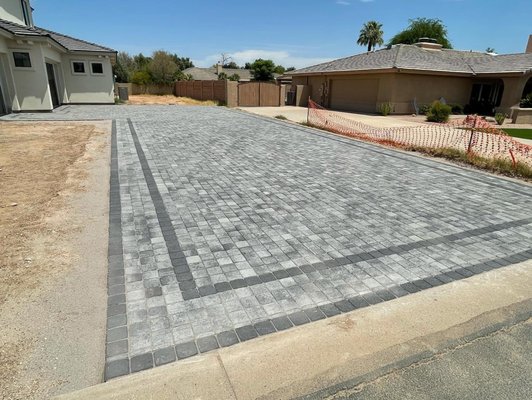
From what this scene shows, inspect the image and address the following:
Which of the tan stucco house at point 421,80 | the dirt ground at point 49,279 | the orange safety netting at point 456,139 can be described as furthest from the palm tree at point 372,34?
the dirt ground at point 49,279

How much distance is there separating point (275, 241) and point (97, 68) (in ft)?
82.9

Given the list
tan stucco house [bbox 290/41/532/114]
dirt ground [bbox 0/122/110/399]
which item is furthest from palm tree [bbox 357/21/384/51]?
Result: dirt ground [bbox 0/122/110/399]

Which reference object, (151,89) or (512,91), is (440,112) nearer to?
(512,91)

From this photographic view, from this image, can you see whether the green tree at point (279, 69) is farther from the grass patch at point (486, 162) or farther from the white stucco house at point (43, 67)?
the grass patch at point (486, 162)

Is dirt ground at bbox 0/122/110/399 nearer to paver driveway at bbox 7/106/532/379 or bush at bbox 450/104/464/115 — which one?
paver driveway at bbox 7/106/532/379

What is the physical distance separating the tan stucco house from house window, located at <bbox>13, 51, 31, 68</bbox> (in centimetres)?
2047

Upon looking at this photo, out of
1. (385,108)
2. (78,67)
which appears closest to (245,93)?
(385,108)

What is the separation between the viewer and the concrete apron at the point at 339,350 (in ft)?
7.63

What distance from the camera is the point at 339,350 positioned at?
2713 mm

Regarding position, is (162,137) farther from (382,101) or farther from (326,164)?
→ (382,101)

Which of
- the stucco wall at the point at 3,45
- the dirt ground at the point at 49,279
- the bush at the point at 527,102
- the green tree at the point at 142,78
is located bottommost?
the dirt ground at the point at 49,279

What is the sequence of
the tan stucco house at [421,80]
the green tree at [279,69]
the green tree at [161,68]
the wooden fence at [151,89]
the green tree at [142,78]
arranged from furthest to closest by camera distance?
1. the green tree at [279,69]
2. the green tree at [161,68]
3. the green tree at [142,78]
4. the wooden fence at [151,89]
5. the tan stucco house at [421,80]

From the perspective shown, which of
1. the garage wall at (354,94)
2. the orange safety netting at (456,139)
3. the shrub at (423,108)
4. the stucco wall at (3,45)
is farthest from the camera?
the garage wall at (354,94)

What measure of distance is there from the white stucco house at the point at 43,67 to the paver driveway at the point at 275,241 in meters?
12.8
